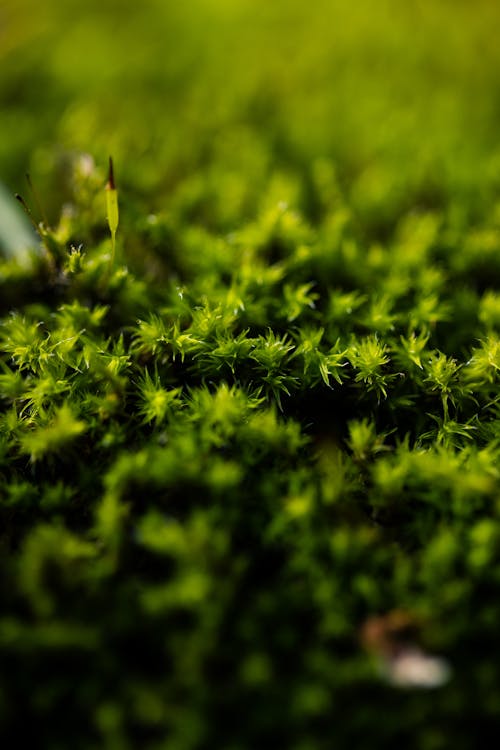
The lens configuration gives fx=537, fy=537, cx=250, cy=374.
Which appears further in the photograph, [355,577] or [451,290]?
[451,290]

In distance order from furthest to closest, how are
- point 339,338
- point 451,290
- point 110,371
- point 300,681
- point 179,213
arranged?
point 179,213 → point 451,290 → point 339,338 → point 110,371 → point 300,681

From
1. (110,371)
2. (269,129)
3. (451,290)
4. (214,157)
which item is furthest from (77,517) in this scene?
(269,129)

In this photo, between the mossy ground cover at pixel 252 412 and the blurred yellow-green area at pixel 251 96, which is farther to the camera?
the blurred yellow-green area at pixel 251 96

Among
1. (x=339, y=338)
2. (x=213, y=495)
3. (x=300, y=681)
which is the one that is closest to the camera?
(x=300, y=681)

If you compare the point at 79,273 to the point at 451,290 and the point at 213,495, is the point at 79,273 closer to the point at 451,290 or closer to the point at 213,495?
the point at 213,495

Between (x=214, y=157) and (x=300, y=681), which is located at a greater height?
(x=214, y=157)

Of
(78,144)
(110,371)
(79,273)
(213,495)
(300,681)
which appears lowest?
(300,681)
